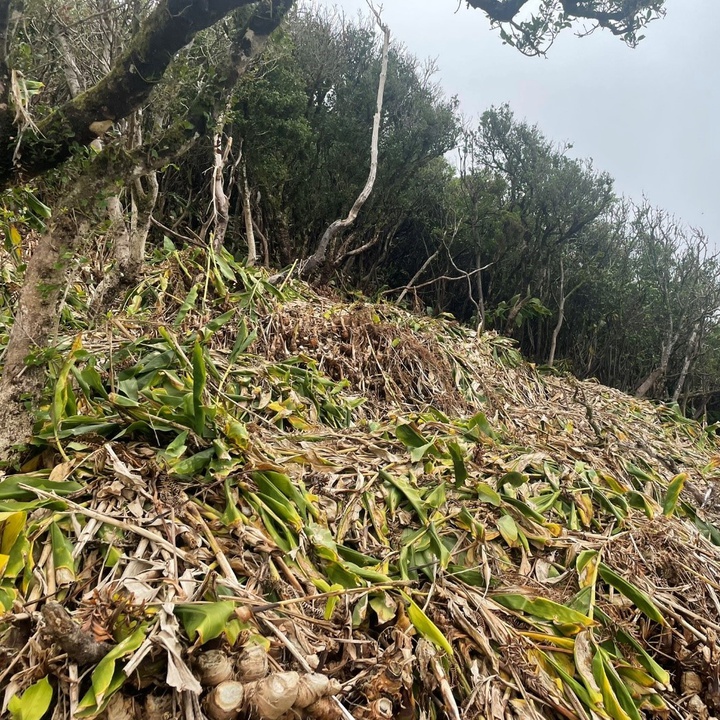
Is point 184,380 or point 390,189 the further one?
point 390,189

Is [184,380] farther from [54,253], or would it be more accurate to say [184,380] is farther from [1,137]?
[1,137]

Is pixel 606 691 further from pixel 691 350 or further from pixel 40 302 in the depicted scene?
pixel 691 350

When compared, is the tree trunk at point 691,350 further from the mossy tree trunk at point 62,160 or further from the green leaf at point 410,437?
the mossy tree trunk at point 62,160

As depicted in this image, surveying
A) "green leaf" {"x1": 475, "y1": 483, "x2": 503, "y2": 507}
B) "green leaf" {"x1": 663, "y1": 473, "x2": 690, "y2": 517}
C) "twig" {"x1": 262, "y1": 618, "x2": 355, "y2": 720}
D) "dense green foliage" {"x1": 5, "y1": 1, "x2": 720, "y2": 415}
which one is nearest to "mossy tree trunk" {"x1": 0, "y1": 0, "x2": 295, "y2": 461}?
"twig" {"x1": 262, "y1": 618, "x2": 355, "y2": 720}

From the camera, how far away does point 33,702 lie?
41.4 inches

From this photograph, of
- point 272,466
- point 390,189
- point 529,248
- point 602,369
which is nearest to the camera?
point 272,466

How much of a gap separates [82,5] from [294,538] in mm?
7764

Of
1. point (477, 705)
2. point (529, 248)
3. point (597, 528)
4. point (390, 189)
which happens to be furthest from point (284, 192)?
point (477, 705)

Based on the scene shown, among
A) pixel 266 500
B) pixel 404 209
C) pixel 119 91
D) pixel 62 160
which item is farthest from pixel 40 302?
pixel 404 209

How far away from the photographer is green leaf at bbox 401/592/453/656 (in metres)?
1.40

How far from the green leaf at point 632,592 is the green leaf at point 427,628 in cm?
79

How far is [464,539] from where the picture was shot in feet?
6.40

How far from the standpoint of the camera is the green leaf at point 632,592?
5.87 ft

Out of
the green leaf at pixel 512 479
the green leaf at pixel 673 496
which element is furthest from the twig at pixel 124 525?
the green leaf at pixel 673 496
